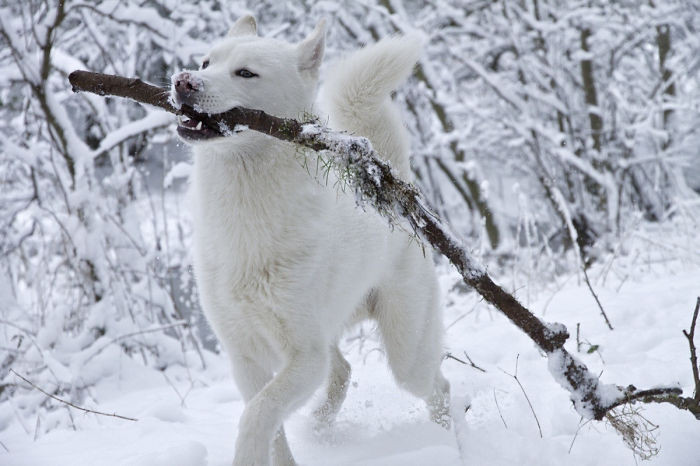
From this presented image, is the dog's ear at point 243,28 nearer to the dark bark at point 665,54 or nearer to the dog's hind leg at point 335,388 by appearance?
the dog's hind leg at point 335,388

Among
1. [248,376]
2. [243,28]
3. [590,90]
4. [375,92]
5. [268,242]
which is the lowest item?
[248,376]

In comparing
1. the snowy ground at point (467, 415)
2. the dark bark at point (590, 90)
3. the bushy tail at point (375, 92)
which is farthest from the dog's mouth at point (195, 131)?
the dark bark at point (590, 90)

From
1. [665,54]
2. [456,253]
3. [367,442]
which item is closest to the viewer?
[456,253]

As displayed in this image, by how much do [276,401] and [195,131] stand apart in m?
0.99

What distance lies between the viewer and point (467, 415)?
2844mm

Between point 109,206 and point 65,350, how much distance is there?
127cm

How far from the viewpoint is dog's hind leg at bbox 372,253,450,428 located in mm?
3104

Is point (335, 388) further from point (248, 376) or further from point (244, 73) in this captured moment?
point (244, 73)

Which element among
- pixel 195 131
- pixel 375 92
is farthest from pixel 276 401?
pixel 375 92

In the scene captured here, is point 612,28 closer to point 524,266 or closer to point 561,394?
point 524,266

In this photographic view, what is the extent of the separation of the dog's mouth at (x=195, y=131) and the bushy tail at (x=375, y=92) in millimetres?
990

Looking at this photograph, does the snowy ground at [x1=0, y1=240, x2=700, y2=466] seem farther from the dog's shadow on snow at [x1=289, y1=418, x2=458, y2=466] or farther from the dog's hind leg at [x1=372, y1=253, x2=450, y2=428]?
the dog's hind leg at [x1=372, y1=253, x2=450, y2=428]

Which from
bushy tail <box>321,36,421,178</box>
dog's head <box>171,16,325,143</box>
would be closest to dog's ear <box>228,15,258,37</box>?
dog's head <box>171,16,325,143</box>

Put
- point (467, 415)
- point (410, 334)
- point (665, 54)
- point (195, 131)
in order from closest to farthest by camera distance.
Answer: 1. point (195, 131)
2. point (467, 415)
3. point (410, 334)
4. point (665, 54)
